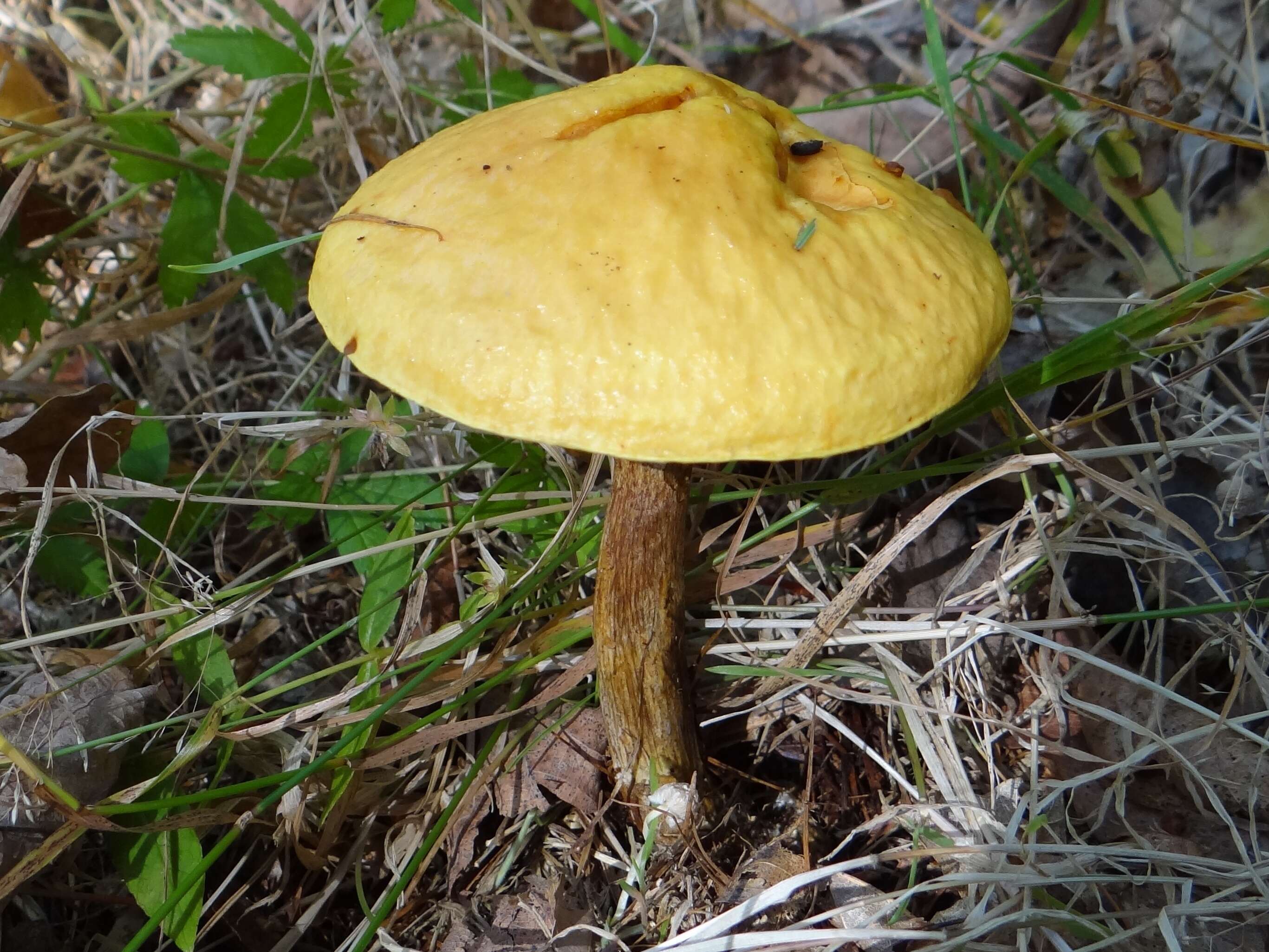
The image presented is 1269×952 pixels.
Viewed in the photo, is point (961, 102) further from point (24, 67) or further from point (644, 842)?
point (24, 67)

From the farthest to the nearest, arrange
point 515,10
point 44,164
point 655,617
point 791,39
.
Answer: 1. point 791,39
2. point 44,164
3. point 515,10
4. point 655,617

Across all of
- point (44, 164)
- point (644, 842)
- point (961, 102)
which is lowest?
point (644, 842)

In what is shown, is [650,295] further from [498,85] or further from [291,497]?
[498,85]

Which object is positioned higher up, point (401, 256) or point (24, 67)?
point (24, 67)

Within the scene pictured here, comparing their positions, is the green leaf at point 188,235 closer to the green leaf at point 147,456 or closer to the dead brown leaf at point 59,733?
the green leaf at point 147,456

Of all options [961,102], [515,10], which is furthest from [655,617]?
[961,102]

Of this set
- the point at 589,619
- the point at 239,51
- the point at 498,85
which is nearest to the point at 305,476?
the point at 589,619
